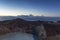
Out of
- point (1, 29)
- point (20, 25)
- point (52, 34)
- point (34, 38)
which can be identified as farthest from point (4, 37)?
point (52, 34)

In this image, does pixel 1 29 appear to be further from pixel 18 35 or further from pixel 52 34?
pixel 52 34

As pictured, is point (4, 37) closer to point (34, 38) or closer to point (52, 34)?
point (34, 38)

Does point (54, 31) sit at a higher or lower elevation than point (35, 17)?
lower

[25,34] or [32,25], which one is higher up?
[32,25]

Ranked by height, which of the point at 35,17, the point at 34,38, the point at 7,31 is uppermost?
the point at 35,17

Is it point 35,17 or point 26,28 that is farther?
point 35,17

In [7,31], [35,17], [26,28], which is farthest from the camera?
[35,17]

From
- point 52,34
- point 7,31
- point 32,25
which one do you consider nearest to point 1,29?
point 7,31

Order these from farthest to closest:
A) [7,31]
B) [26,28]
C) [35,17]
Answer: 1. [35,17]
2. [26,28]
3. [7,31]

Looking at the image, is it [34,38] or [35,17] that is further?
[35,17]
